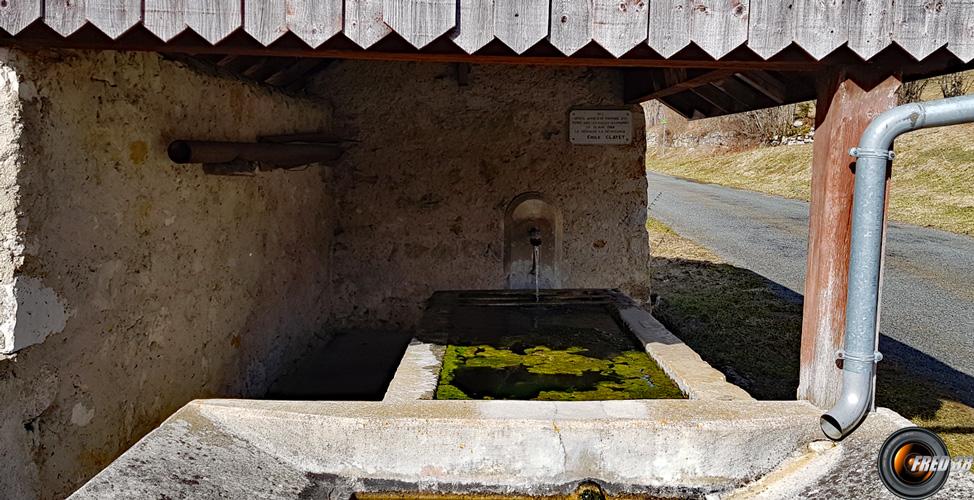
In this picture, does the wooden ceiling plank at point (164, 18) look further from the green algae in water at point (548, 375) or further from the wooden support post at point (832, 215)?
the wooden support post at point (832, 215)

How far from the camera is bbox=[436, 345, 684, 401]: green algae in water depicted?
3701 mm

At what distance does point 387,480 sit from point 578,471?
68 centimetres

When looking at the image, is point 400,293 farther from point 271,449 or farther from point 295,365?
point 271,449

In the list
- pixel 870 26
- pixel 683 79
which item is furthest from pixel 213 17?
pixel 683 79

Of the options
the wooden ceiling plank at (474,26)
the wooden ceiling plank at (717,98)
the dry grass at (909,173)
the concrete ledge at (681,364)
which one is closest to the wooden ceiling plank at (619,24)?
the wooden ceiling plank at (474,26)

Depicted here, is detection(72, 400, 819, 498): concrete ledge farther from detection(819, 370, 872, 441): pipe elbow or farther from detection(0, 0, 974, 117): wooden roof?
detection(0, 0, 974, 117): wooden roof

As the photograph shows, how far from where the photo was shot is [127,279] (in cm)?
326

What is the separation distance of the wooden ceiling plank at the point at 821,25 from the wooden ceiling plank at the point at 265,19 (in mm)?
1726

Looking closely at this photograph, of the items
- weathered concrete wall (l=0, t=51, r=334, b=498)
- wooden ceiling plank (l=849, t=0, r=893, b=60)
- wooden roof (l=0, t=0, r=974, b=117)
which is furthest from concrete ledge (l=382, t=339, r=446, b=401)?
wooden ceiling plank (l=849, t=0, r=893, b=60)

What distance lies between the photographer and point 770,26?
8.51 ft

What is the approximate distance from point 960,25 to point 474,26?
5.41ft

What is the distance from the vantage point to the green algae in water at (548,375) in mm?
3701

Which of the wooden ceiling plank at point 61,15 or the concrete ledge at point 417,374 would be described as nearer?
the wooden ceiling plank at point 61,15

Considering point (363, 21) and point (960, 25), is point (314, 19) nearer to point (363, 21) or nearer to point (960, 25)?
point (363, 21)
